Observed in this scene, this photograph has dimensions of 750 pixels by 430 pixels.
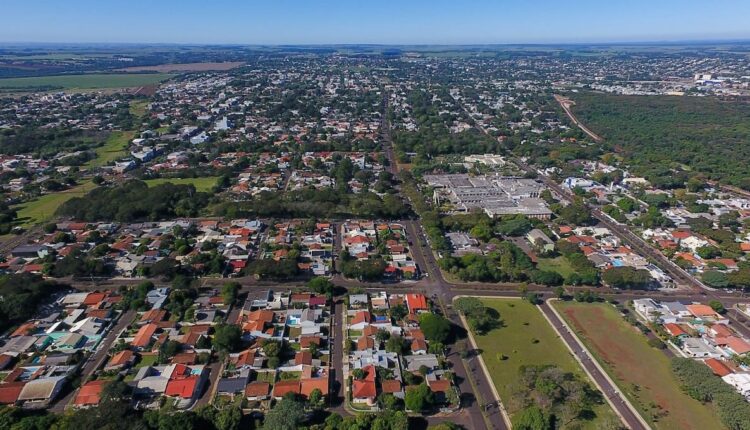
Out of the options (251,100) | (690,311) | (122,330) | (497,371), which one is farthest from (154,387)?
(251,100)

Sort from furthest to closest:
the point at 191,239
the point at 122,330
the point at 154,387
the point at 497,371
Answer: the point at 191,239 → the point at 122,330 → the point at 497,371 → the point at 154,387

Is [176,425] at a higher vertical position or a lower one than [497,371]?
higher

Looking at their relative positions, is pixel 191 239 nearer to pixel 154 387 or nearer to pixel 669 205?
pixel 154 387

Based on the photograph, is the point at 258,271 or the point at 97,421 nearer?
the point at 97,421

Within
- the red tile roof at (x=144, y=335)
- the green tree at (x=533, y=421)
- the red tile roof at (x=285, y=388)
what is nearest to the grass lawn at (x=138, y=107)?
the red tile roof at (x=144, y=335)

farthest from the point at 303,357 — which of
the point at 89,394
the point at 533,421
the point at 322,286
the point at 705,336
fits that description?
the point at 705,336

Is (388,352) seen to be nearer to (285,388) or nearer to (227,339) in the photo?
(285,388)
